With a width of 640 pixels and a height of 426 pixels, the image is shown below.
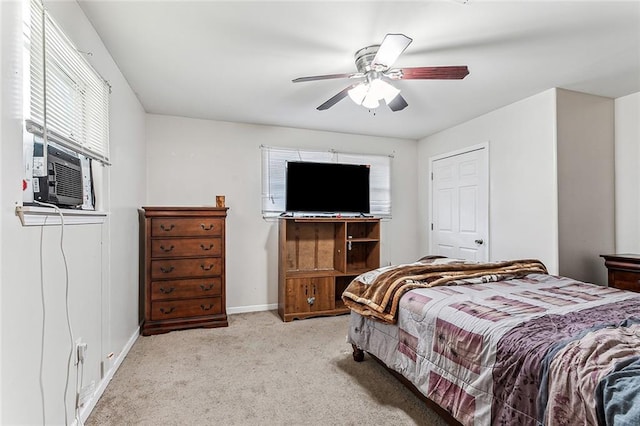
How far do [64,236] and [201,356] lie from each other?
160cm

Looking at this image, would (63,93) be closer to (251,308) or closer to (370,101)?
(370,101)

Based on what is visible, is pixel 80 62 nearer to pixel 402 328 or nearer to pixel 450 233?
pixel 402 328

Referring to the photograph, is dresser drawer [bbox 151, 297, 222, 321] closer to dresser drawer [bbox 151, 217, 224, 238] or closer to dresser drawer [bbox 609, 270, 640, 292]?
dresser drawer [bbox 151, 217, 224, 238]

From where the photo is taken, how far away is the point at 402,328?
2006 millimetres

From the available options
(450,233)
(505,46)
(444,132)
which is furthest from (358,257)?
(505,46)

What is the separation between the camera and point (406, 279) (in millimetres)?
2230

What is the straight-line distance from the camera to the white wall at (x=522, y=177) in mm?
3086

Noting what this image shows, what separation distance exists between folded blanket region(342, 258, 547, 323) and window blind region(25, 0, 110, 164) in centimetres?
202

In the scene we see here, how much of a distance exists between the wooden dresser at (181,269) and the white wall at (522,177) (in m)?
3.07

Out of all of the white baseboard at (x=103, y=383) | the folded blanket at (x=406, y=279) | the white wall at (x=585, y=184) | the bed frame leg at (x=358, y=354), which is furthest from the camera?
the white wall at (x=585, y=184)

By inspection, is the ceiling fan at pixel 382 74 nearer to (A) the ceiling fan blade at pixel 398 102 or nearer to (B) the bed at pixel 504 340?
(A) the ceiling fan blade at pixel 398 102

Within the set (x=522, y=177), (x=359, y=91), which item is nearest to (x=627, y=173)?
(x=522, y=177)

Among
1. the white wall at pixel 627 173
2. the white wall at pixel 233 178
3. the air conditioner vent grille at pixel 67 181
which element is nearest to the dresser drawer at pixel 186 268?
the white wall at pixel 233 178

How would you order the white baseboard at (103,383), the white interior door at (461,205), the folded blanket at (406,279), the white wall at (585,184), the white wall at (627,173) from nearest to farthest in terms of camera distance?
the white baseboard at (103,383) → the folded blanket at (406,279) → the white wall at (585,184) → the white wall at (627,173) → the white interior door at (461,205)
